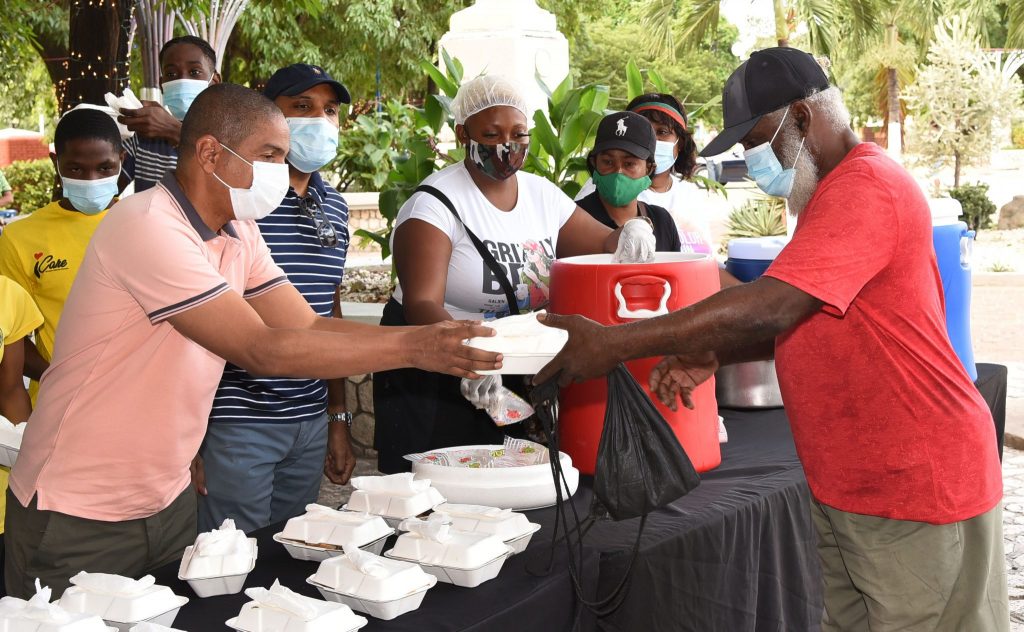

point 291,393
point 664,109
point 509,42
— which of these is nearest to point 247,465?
point 291,393

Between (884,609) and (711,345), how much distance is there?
0.63m

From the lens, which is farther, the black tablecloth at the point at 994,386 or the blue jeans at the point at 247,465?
the black tablecloth at the point at 994,386

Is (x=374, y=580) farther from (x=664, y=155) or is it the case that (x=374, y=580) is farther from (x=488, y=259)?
(x=664, y=155)

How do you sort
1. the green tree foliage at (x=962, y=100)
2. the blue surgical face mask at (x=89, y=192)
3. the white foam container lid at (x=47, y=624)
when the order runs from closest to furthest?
the white foam container lid at (x=47, y=624), the blue surgical face mask at (x=89, y=192), the green tree foliage at (x=962, y=100)

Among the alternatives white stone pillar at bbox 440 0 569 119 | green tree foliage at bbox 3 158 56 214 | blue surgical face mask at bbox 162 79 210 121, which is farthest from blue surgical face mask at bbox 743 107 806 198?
green tree foliage at bbox 3 158 56 214

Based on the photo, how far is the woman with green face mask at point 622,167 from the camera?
343 cm

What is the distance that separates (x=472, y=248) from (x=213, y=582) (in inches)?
52.7

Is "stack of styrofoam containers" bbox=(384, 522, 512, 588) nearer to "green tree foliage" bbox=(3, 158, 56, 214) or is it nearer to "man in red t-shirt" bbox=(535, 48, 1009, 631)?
"man in red t-shirt" bbox=(535, 48, 1009, 631)

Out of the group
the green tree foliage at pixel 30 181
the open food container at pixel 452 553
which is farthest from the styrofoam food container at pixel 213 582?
the green tree foliage at pixel 30 181

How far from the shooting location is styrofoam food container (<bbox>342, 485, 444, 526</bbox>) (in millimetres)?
2059

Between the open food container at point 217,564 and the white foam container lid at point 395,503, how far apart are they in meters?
0.30

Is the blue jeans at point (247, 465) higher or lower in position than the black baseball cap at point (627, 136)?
lower

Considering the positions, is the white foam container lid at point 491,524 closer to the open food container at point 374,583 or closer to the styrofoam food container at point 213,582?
the open food container at point 374,583

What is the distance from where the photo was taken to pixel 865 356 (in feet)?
6.39
